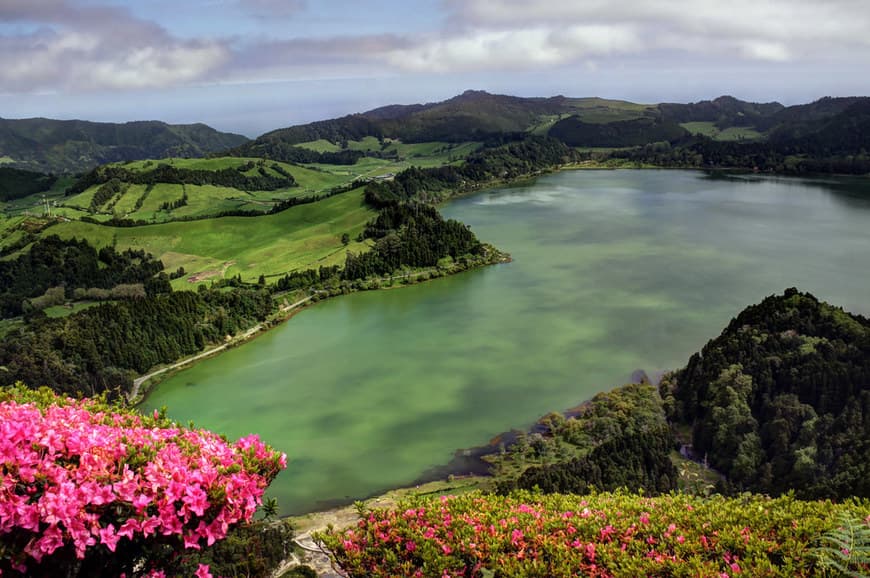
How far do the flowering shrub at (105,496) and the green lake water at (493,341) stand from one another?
28849 mm

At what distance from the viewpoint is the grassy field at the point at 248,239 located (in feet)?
312

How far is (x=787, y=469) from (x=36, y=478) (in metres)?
39.4

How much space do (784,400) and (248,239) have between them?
9307 cm

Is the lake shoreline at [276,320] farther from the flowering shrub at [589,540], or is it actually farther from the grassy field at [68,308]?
the grassy field at [68,308]

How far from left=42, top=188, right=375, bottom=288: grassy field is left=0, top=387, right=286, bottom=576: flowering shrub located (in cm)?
8190

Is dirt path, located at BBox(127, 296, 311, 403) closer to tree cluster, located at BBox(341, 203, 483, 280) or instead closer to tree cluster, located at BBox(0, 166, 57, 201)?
A: tree cluster, located at BBox(341, 203, 483, 280)

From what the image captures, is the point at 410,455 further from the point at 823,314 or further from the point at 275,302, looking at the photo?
the point at 275,302

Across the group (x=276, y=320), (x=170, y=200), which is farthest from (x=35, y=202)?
(x=276, y=320)

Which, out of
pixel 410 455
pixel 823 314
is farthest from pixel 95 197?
pixel 823 314

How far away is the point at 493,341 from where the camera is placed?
60062 mm

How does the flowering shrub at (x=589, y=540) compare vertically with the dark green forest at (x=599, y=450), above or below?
above

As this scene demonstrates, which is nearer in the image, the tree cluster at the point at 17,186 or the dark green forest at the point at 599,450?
the dark green forest at the point at 599,450

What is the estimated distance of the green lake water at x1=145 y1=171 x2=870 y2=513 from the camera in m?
43.6

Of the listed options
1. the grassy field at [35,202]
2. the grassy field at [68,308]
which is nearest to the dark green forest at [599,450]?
the grassy field at [68,308]
